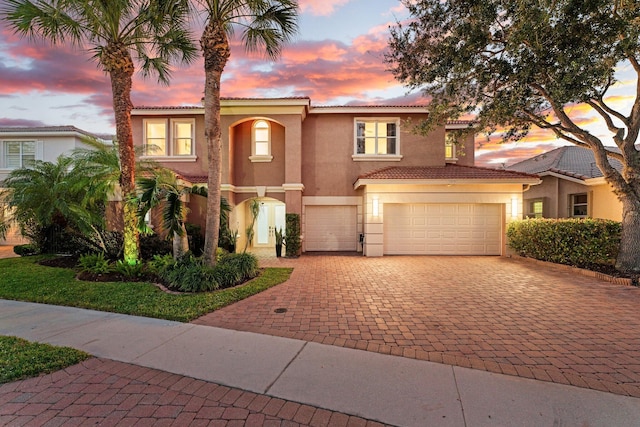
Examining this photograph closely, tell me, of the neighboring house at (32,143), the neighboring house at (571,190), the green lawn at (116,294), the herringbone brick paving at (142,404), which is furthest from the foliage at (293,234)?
the neighboring house at (32,143)

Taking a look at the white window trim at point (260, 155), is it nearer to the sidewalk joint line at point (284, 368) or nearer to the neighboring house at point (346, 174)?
the neighboring house at point (346, 174)

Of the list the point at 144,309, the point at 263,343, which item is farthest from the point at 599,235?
the point at 144,309

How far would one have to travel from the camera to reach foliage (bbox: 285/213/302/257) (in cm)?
1276

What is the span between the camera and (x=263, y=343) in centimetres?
425

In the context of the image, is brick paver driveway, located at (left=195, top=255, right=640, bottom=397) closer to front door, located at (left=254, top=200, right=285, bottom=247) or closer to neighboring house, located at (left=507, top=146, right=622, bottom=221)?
neighboring house, located at (left=507, top=146, right=622, bottom=221)

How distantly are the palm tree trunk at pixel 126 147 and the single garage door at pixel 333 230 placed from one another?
747 cm

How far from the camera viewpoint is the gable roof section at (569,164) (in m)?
14.3

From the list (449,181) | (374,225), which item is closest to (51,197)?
(374,225)

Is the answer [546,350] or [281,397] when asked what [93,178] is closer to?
[281,397]

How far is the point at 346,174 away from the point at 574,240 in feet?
29.2

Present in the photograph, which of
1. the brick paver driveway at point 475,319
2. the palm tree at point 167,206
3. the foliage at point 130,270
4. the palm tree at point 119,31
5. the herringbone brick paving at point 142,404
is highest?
the palm tree at point 119,31

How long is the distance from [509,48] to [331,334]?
911 centimetres

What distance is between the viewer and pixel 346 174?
14.5 metres

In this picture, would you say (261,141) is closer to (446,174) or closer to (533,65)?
(446,174)
